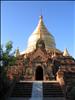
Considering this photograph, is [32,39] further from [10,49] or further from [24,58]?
[10,49]

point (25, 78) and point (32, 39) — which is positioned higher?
point (32, 39)

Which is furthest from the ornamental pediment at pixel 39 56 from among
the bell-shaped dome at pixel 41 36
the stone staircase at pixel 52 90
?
the stone staircase at pixel 52 90

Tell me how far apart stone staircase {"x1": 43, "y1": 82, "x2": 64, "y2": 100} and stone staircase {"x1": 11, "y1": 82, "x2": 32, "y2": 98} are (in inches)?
38.7

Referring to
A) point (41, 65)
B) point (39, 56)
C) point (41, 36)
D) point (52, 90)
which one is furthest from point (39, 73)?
point (52, 90)

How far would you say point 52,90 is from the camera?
19531 mm

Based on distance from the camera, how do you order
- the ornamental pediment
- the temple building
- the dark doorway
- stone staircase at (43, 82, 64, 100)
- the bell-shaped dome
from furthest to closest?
the bell-shaped dome < the ornamental pediment < the dark doorway < the temple building < stone staircase at (43, 82, 64, 100)

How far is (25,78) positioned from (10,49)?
24.2ft

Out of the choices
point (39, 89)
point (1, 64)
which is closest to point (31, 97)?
point (39, 89)

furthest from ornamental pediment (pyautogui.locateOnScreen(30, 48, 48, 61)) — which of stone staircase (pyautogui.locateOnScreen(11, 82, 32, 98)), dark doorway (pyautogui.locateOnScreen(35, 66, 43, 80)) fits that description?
stone staircase (pyautogui.locateOnScreen(11, 82, 32, 98))

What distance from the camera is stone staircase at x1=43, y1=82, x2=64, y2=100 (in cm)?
1880

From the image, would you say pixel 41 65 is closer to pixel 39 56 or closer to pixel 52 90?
pixel 39 56

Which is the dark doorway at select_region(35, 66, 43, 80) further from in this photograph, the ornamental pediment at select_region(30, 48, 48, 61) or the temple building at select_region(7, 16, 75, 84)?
the ornamental pediment at select_region(30, 48, 48, 61)

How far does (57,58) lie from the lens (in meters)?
29.5

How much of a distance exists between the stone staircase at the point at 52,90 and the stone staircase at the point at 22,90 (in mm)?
983
